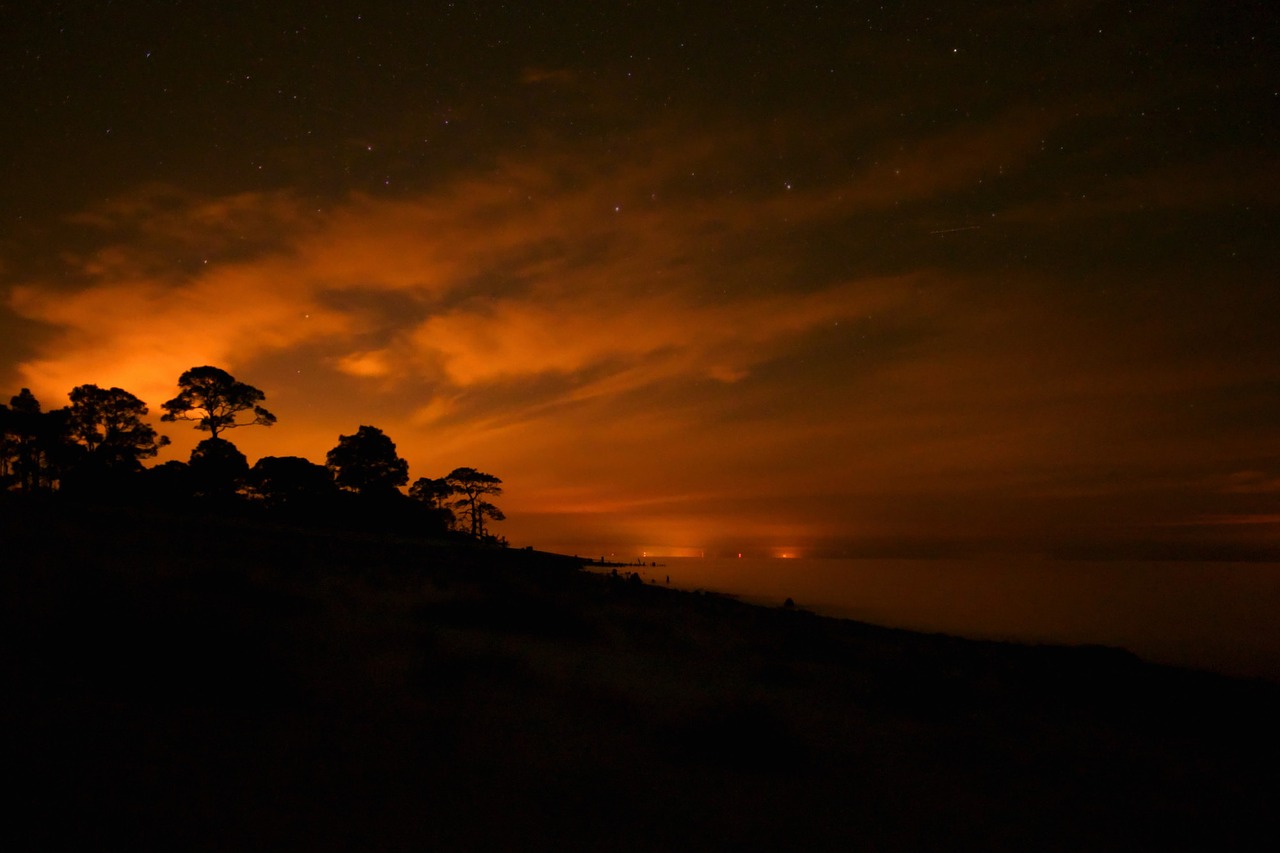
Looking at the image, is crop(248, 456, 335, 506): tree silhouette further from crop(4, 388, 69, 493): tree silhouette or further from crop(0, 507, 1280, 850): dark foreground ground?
crop(0, 507, 1280, 850): dark foreground ground

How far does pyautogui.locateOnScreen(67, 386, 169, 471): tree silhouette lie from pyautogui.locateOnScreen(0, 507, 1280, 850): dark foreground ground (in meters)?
43.2

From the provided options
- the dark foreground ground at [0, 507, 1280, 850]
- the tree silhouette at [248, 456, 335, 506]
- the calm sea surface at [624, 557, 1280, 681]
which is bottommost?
the calm sea surface at [624, 557, 1280, 681]

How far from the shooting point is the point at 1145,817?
20.6 ft

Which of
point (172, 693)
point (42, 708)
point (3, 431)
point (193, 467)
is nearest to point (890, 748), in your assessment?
point (172, 693)

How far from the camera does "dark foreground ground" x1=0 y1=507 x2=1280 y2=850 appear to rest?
156 inches

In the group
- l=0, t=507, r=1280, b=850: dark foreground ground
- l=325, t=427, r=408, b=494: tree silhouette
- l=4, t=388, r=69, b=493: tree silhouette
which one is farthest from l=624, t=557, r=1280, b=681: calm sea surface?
l=4, t=388, r=69, b=493: tree silhouette

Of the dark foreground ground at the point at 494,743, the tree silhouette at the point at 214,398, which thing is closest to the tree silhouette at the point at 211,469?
the tree silhouette at the point at 214,398

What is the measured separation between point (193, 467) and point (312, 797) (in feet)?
165

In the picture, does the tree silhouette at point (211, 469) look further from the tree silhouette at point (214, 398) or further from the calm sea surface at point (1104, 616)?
the calm sea surface at point (1104, 616)

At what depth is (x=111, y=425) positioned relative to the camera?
46656 millimetres

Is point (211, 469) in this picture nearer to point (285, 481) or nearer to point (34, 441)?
point (285, 481)

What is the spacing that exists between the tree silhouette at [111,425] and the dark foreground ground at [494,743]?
43197 mm

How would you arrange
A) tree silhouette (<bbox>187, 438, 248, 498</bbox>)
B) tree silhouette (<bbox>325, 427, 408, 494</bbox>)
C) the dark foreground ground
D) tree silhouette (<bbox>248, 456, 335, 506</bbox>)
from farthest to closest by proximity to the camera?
tree silhouette (<bbox>325, 427, 408, 494</bbox>), tree silhouette (<bbox>248, 456, 335, 506</bbox>), tree silhouette (<bbox>187, 438, 248, 498</bbox>), the dark foreground ground

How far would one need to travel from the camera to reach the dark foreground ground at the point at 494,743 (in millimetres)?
3959
